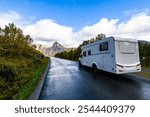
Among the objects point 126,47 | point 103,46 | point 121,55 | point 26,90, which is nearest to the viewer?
point 26,90

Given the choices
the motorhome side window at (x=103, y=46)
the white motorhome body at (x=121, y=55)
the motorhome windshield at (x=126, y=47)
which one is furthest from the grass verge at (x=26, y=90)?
the motorhome windshield at (x=126, y=47)

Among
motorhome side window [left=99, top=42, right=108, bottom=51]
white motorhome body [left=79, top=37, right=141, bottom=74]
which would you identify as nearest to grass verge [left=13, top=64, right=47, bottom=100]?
white motorhome body [left=79, top=37, right=141, bottom=74]

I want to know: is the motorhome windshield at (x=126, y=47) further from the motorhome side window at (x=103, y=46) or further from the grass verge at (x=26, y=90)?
the grass verge at (x=26, y=90)

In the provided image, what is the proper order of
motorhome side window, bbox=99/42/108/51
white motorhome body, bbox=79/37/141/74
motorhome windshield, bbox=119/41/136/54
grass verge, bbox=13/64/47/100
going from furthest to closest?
motorhome side window, bbox=99/42/108/51 → motorhome windshield, bbox=119/41/136/54 → white motorhome body, bbox=79/37/141/74 → grass verge, bbox=13/64/47/100

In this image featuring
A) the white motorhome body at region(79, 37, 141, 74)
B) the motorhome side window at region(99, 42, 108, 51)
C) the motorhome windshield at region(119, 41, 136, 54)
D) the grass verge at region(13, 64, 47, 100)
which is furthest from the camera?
the motorhome side window at region(99, 42, 108, 51)

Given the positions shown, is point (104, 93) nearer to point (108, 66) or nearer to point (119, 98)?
point (119, 98)

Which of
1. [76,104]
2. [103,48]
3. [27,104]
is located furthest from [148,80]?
[27,104]

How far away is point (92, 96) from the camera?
25.7 ft

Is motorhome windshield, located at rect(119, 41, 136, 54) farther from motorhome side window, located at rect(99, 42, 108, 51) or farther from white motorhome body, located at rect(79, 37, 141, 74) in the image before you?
motorhome side window, located at rect(99, 42, 108, 51)

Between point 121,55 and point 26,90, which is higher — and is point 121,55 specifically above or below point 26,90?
above

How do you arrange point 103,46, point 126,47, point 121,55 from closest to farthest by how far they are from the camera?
point 121,55 < point 126,47 < point 103,46

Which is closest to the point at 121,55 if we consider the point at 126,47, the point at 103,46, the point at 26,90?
the point at 126,47

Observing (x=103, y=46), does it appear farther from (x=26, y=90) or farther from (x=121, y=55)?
(x=26, y=90)

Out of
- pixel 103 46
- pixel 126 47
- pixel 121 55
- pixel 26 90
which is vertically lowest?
pixel 26 90
